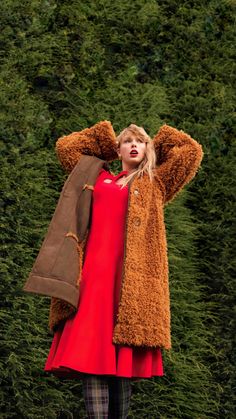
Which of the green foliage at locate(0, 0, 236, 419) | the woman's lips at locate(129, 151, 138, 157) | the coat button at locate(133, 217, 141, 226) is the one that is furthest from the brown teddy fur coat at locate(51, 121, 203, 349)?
the green foliage at locate(0, 0, 236, 419)

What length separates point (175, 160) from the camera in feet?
12.5

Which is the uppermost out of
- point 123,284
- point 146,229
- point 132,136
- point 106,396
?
point 132,136

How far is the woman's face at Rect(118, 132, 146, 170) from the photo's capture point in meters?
3.85

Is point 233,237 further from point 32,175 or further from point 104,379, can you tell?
point 104,379

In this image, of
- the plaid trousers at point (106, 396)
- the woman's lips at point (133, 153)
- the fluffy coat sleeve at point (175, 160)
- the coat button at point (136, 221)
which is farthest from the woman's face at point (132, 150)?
the plaid trousers at point (106, 396)

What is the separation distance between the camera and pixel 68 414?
4.75 metres

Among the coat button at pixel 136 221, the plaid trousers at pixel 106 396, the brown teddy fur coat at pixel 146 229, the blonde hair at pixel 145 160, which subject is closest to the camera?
the plaid trousers at pixel 106 396

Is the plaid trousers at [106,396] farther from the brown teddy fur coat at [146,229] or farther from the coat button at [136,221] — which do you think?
the coat button at [136,221]

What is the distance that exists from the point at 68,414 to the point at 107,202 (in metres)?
1.61

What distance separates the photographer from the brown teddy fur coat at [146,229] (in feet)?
11.6

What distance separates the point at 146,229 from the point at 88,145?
0.55m

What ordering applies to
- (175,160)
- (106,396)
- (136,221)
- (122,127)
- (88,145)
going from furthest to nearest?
1. (122,127)
2. (88,145)
3. (175,160)
4. (136,221)
5. (106,396)

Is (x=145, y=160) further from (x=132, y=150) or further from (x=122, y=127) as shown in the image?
(x=122, y=127)

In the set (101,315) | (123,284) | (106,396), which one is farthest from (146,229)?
(106,396)
